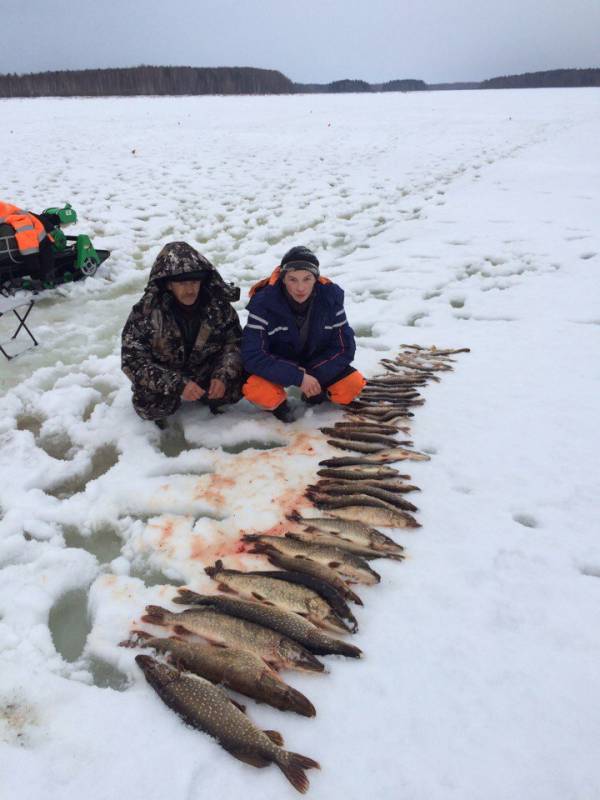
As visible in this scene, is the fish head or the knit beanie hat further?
the knit beanie hat

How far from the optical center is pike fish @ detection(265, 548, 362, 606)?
234 cm

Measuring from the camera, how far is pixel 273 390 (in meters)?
3.55

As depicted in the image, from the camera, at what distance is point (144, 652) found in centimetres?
216

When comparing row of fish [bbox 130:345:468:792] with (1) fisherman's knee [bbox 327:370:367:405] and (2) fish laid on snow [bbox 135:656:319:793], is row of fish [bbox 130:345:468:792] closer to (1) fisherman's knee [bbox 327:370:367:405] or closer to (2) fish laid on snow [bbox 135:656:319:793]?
(2) fish laid on snow [bbox 135:656:319:793]

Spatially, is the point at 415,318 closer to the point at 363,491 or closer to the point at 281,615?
the point at 363,491

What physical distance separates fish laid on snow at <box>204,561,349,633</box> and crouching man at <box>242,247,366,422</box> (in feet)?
4.57

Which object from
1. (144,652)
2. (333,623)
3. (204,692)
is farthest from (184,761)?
(333,623)

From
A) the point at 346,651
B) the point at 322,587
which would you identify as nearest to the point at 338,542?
the point at 322,587

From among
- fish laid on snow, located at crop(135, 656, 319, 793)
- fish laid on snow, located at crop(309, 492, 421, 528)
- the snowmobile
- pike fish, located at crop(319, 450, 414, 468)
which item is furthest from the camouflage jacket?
the snowmobile

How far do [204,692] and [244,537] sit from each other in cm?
85

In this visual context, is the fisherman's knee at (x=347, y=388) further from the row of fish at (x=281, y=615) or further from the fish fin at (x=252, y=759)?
the fish fin at (x=252, y=759)

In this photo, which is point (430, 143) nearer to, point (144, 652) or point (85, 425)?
point (85, 425)

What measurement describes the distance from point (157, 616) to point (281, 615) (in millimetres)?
536

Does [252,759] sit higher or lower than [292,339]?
lower
